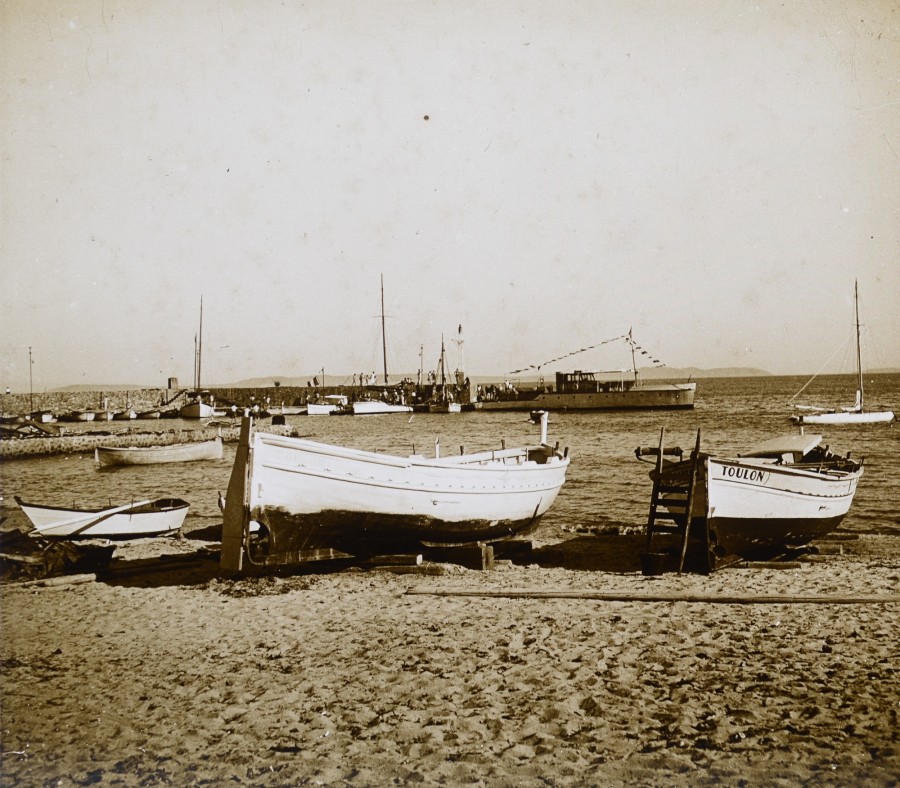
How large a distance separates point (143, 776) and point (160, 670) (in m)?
2.19

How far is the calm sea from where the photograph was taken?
1936 centimetres

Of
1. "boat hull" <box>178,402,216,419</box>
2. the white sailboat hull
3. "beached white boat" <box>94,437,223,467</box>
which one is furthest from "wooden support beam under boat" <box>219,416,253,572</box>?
"boat hull" <box>178,402,216,419</box>

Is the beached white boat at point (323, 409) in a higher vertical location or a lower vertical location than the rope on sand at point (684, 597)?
higher

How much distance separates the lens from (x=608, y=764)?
5258 mm

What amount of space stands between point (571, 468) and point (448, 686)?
23.9 metres

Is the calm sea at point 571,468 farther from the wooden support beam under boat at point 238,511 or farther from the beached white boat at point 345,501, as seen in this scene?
the wooden support beam under boat at point 238,511

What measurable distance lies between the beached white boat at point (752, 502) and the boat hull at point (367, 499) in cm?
304

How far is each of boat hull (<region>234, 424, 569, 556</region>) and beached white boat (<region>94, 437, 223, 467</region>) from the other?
2166 cm

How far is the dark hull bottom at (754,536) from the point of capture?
12086mm

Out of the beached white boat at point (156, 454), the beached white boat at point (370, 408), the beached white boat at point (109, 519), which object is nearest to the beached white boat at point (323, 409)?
the beached white boat at point (370, 408)

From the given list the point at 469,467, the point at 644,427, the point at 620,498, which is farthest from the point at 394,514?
the point at 644,427

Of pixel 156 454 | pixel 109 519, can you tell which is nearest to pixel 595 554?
pixel 109 519

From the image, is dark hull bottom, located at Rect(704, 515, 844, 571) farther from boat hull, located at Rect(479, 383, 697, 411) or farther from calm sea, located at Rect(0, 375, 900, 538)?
boat hull, located at Rect(479, 383, 697, 411)

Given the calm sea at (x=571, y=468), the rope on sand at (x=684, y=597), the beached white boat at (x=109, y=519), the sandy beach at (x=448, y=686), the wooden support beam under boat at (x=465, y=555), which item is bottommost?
the calm sea at (x=571, y=468)
